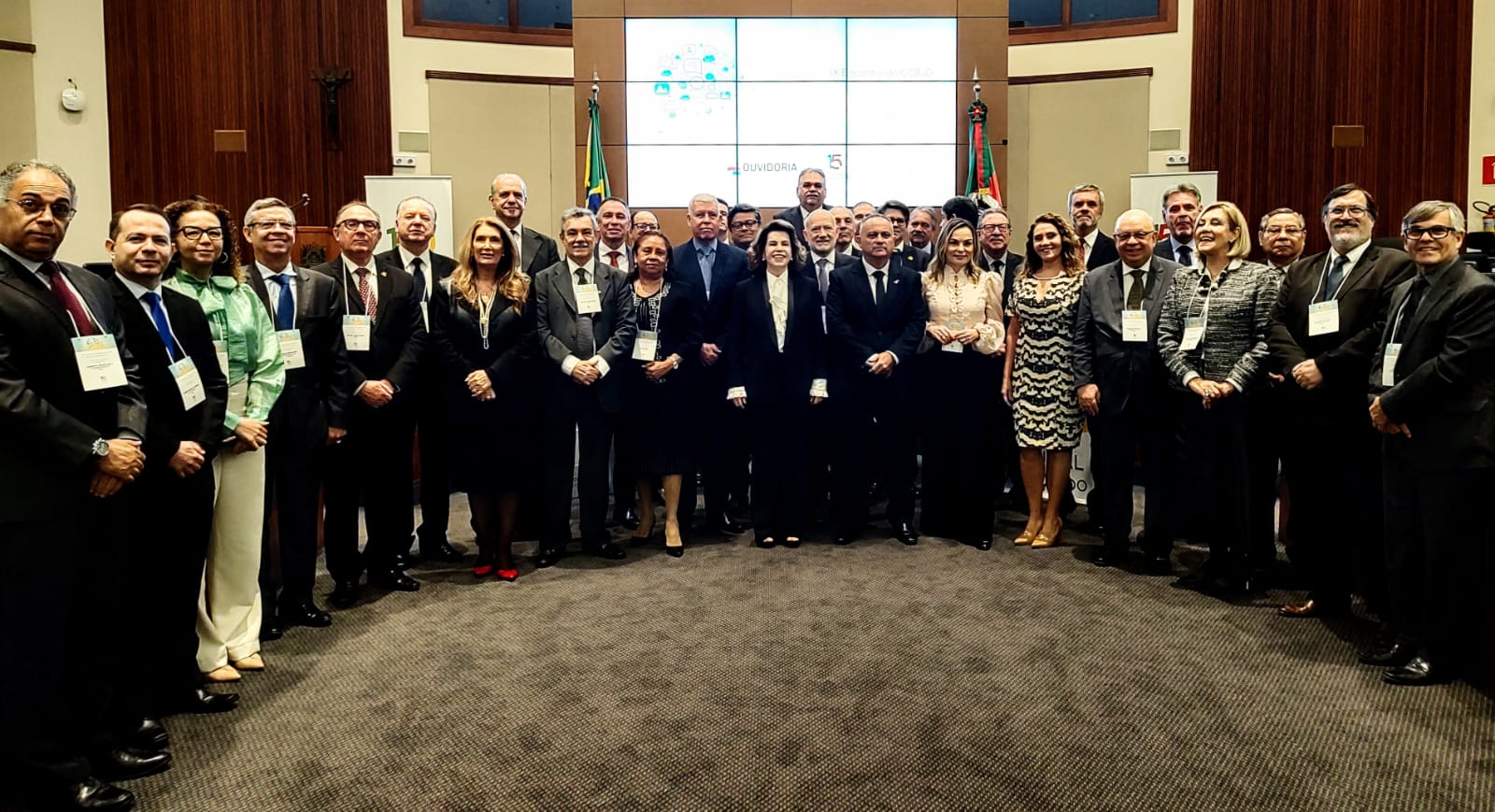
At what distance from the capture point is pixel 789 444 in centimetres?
489

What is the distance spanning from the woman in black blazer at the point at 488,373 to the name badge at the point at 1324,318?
3.13 metres

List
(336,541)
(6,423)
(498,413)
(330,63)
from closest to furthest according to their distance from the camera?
1. (6,423)
2. (336,541)
3. (498,413)
4. (330,63)

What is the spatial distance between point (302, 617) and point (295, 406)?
81cm

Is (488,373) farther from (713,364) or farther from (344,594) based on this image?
(713,364)

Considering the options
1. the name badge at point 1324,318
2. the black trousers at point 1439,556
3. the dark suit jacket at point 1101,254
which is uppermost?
the dark suit jacket at point 1101,254

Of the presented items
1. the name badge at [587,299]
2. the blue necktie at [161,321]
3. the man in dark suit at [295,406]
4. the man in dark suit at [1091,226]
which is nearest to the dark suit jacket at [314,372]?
the man in dark suit at [295,406]

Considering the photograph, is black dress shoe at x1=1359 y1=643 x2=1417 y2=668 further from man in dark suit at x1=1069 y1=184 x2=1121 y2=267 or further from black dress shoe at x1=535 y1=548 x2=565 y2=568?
black dress shoe at x1=535 y1=548 x2=565 y2=568

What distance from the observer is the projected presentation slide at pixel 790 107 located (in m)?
7.87

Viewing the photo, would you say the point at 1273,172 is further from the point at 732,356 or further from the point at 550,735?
the point at 550,735

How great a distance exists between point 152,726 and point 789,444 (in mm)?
2974

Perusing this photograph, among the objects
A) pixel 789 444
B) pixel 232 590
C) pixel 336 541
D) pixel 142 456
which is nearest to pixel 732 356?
pixel 789 444

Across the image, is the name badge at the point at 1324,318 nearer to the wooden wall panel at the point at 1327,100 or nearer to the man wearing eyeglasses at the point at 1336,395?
the man wearing eyeglasses at the point at 1336,395

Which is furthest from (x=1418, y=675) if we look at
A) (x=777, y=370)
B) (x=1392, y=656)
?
(x=777, y=370)

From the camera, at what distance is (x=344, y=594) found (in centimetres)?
393
